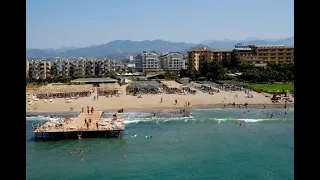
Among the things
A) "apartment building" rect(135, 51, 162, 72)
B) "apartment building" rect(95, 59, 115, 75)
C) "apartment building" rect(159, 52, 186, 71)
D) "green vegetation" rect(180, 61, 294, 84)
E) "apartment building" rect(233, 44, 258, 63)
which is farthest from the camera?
"apartment building" rect(135, 51, 162, 72)

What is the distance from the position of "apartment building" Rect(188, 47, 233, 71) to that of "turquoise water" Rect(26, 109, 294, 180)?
47.4 meters

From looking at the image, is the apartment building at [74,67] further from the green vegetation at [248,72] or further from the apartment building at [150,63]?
the apartment building at [150,63]

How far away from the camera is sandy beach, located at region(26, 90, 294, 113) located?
38.3 metres

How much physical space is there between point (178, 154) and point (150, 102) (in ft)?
66.3

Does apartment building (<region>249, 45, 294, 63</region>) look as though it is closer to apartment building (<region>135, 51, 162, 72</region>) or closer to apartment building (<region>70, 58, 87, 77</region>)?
apartment building (<region>70, 58, 87, 77</region>)

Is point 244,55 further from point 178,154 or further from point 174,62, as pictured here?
point 178,154

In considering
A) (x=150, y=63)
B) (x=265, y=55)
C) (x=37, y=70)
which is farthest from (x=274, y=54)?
(x=150, y=63)

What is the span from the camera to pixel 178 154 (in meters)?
20.8

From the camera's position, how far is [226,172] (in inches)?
689

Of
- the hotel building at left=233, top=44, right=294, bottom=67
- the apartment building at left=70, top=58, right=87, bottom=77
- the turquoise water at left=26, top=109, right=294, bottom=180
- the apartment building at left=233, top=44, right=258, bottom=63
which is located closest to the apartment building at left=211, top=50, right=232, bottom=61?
the apartment building at left=233, top=44, right=258, bottom=63

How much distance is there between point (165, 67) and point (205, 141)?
8228 centimetres

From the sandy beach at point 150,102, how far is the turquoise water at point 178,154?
332 inches
